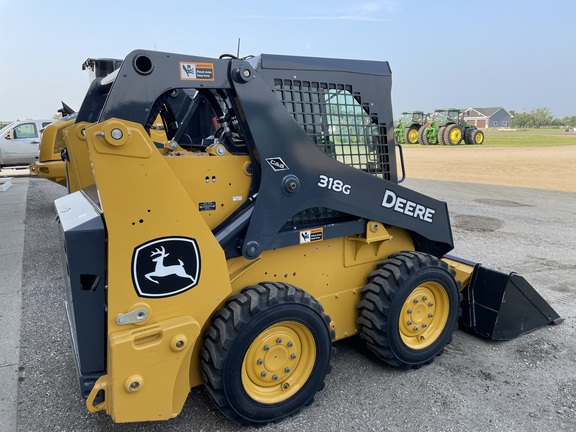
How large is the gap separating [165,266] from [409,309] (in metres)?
1.93

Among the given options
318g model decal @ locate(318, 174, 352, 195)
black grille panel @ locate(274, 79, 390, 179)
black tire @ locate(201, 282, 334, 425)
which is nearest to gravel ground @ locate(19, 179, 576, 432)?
black tire @ locate(201, 282, 334, 425)

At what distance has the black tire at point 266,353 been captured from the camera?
2574 millimetres

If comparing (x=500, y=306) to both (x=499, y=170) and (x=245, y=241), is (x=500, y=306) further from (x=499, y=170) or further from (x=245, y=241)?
(x=499, y=170)

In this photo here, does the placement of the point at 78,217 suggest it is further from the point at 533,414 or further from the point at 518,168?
the point at 518,168

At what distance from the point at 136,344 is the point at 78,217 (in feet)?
2.50

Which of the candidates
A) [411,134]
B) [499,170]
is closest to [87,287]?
[499,170]

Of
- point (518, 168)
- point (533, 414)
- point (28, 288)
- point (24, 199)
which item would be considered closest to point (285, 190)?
point (533, 414)

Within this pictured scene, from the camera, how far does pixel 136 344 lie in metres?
2.33

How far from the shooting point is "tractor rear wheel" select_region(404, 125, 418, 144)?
3488 centimetres

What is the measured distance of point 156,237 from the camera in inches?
93.5

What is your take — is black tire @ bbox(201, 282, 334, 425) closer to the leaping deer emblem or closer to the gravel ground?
the gravel ground

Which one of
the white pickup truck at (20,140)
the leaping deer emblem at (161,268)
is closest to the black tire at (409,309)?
the leaping deer emblem at (161,268)

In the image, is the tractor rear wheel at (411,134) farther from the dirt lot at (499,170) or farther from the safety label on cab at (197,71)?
the safety label on cab at (197,71)

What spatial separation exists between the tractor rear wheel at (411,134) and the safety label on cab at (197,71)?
34082mm
